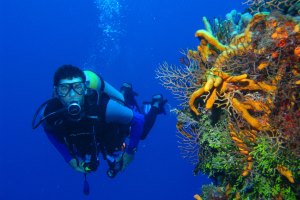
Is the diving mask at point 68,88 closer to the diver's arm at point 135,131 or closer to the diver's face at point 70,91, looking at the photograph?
the diver's face at point 70,91

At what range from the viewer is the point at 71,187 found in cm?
5925

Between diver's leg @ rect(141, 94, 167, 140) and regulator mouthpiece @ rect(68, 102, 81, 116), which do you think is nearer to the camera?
regulator mouthpiece @ rect(68, 102, 81, 116)

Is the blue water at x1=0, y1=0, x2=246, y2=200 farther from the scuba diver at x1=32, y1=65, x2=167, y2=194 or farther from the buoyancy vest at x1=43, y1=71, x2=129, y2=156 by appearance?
the buoyancy vest at x1=43, y1=71, x2=129, y2=156

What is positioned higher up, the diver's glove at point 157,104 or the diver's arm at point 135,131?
the diver's glove at point 157,104

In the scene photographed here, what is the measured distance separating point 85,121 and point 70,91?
0.61 meters

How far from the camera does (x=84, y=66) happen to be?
7031cm

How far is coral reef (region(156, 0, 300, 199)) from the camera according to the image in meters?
2.68

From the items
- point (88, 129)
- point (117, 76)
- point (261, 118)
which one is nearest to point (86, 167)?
point (88, 129)

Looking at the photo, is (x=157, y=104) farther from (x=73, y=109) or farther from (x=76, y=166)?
(x=73, y=109)

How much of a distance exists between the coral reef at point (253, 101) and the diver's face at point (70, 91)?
6.74ft

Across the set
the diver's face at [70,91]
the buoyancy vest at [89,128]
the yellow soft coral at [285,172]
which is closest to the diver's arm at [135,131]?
the buoyancy vest at [89,128]

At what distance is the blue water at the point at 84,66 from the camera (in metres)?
58.0

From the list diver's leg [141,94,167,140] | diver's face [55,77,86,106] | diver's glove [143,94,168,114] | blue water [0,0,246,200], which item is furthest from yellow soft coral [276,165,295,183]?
blue water [0,0,246,200]

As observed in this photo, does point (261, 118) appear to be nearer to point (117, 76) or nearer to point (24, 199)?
point (24, 199)
